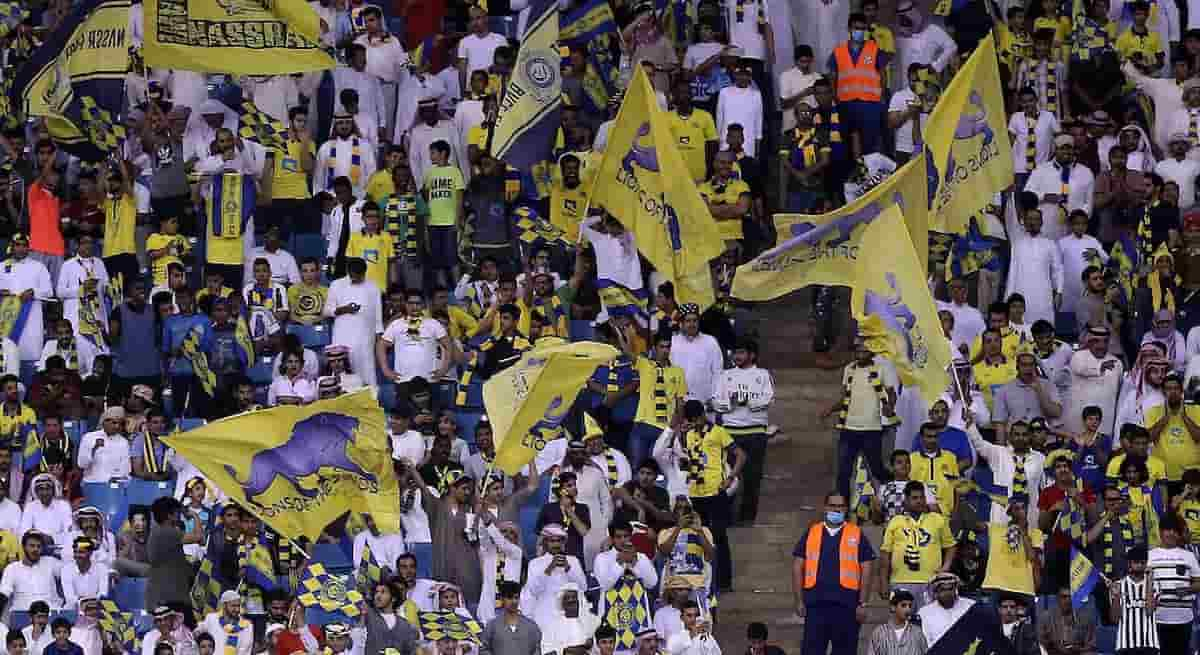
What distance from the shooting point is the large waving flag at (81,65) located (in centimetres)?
3038

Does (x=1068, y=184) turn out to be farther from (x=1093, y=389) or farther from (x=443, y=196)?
(x=443, y=196)

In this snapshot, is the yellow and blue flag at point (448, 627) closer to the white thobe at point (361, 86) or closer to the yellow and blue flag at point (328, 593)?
the yellow and blue flag at point (328, 593)

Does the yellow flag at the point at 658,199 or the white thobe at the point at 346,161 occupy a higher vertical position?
the white thobe at the point at 346,161

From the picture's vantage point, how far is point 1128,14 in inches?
1330

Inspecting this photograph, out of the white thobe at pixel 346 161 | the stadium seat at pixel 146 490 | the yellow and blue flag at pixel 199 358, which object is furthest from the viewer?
the white thobe at pixel 346 161

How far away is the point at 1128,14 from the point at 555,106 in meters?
6.25

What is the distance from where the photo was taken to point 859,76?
32.4m

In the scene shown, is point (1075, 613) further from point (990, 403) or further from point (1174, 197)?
point (1174, 197)

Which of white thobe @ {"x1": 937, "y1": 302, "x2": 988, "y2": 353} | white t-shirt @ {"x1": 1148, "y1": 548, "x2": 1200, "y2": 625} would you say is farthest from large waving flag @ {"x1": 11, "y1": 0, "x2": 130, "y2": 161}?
white t-shirt @ {"x1": 1148, "y1": 548, "x2": 1200, "y2": 625}

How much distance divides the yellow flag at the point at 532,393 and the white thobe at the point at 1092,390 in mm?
4168

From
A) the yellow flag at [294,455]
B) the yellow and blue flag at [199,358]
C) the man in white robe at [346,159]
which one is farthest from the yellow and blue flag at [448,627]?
the man in white robe at [346,159]

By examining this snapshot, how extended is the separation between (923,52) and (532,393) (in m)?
7.48

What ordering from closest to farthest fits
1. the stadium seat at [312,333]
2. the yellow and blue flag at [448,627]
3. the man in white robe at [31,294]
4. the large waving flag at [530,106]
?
the yellow and blue flag at [448,627] < the large waving flag at [530,106] < the stadium seat at [312,333] < the man in white robe at [31,294]

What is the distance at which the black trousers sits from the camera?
28.3m
